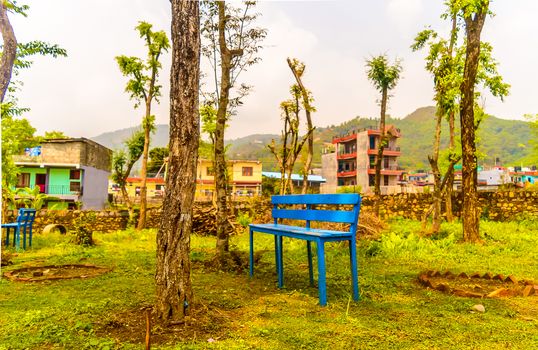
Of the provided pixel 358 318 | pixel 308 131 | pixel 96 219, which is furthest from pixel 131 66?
pixel 358 318

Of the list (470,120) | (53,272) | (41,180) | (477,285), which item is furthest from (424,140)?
(53,272)

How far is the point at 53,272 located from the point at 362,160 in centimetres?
5369

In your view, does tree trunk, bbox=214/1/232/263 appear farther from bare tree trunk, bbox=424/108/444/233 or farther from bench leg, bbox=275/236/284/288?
bare tree trunk, bbox=424/108/444/233

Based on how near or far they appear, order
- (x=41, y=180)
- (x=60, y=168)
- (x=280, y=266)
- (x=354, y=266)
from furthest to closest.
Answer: (x=41, y=180) < (x=60, y=168) < (x=280, y=266) < (x=354, y=266)

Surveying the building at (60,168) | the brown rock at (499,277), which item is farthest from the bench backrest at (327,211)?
the building at (60,168)

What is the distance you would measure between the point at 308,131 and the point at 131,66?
8.36 meters

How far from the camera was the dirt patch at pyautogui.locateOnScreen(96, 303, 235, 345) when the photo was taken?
3287 millimetres

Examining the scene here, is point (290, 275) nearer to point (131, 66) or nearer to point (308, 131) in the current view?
point (308, 131)

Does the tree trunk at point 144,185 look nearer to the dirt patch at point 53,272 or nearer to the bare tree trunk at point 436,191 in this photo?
the dirt patch at point 53,272

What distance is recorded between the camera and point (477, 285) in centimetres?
550

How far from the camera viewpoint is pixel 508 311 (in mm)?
4168

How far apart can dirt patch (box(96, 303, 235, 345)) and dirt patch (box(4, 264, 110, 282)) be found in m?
2.80

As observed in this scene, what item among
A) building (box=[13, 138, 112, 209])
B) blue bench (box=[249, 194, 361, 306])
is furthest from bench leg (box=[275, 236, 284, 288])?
building (box=[13, 138, 112, 209])

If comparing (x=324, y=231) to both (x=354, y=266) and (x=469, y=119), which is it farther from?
(x=469, y=119)
